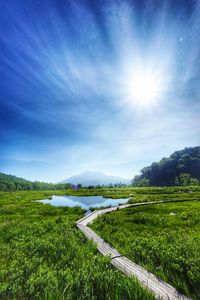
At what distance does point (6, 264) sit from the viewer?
10.8 meters

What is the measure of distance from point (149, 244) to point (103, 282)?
216 inches

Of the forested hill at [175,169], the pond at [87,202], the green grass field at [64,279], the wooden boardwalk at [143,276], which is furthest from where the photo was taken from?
the forested hill at [175,169]

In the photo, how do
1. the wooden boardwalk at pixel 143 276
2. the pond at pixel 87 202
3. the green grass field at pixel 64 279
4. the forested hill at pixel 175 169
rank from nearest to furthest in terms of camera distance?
the wooden boardwalk at pixel 143 276 → the green grass field at pixel 64 279 → the pond at pixel 87 202 → the forested hill at pixel 175 169

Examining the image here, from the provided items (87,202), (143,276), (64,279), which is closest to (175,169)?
(87,202)

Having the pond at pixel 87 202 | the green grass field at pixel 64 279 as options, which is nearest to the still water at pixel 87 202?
the pond at pixel 87 202

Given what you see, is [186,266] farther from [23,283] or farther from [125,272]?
[23,283]

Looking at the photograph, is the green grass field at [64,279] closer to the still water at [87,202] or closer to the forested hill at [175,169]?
the still water at [87,202]

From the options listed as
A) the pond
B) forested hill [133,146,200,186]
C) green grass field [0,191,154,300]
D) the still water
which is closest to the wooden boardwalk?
green grass field [0,191,154,300]

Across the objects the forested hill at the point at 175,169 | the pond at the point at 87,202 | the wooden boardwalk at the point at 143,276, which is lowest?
the wooden boardwalk at the point at 143,276

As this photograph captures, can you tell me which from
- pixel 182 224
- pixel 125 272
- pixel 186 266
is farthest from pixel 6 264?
pixel 182 224

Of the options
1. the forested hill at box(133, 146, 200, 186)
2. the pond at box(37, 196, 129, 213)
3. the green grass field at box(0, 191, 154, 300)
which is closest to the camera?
the green grass field at box(0, 191, 154, 300)

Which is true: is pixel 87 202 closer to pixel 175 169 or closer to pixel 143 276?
pixel 143 276

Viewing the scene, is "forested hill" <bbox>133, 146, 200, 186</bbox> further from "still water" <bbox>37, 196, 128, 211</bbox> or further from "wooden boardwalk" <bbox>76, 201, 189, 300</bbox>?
"wooden boardwalk" <bbox>76, 201, 189, 300</bbox>

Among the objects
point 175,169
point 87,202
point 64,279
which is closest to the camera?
point 64,279
